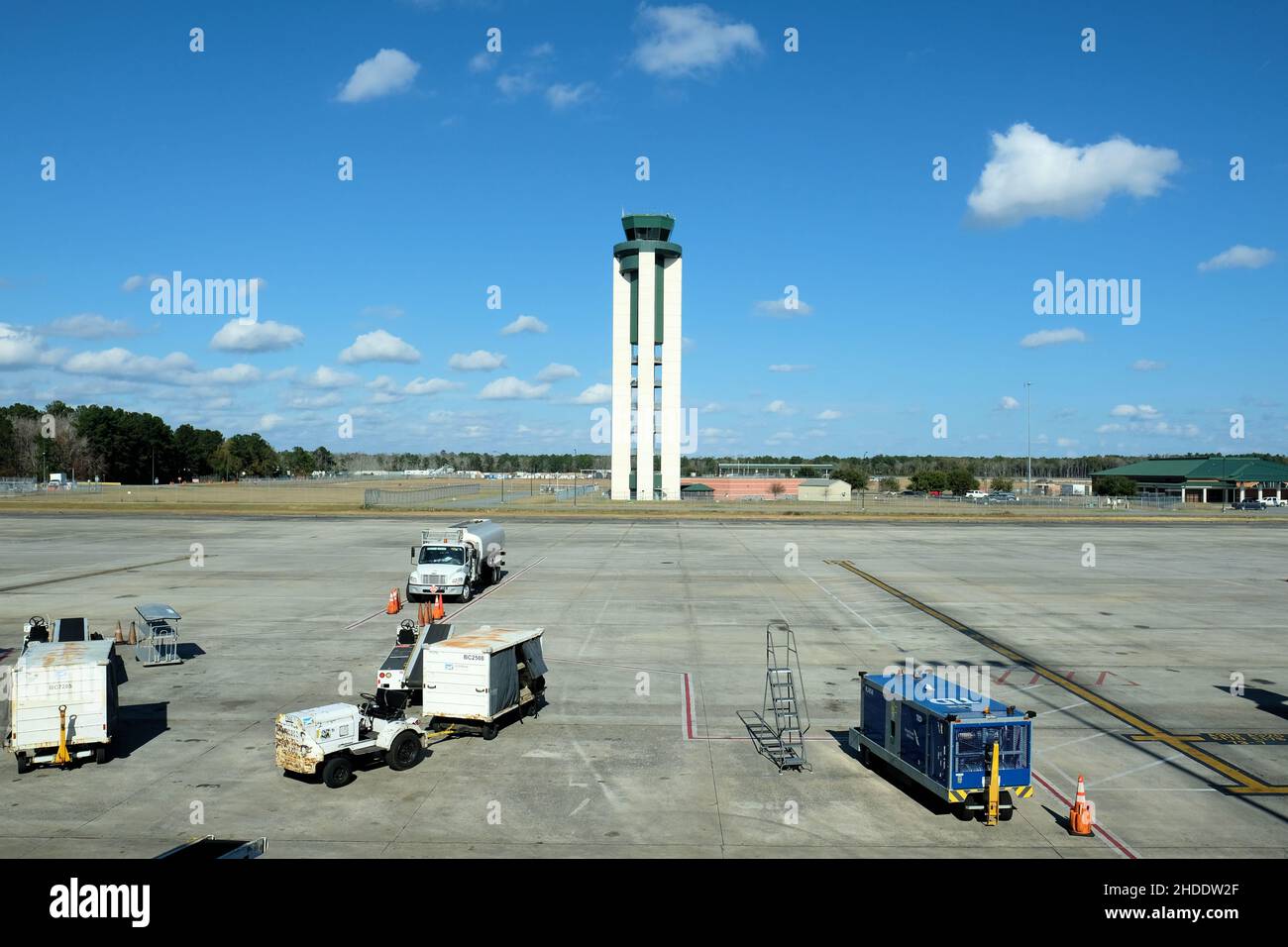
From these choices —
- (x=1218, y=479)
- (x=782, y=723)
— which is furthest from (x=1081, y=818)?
(x=1218, y=479)

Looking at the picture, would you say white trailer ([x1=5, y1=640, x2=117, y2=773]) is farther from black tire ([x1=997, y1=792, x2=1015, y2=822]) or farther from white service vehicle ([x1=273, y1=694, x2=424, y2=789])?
black tire ([x1=997, y1=792, x2=1015, y2=822])

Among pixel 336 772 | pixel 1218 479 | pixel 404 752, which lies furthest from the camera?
pixel 1218 479

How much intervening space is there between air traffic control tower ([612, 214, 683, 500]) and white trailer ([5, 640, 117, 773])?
317 feet

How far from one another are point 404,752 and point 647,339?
3848 inches

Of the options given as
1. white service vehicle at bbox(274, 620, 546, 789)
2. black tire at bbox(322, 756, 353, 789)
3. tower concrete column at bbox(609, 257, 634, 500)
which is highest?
tower concrete column at bbox(609, 257, 634, 500)

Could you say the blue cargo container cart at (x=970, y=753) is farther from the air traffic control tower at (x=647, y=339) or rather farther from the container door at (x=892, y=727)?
the air traffic control tower at (x=647, y=339)

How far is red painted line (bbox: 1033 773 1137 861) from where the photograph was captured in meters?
12.7

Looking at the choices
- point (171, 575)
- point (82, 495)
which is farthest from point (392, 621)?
point (82, 495)

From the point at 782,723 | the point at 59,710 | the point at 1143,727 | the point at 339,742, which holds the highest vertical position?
the point at 59,710

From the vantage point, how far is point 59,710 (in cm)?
1588

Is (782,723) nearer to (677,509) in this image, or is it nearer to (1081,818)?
(1081,818)

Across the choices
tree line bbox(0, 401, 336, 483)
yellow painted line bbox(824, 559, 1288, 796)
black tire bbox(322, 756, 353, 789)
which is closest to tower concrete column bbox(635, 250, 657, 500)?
yellow painted line bbox(824, 559, 1288, 796)
